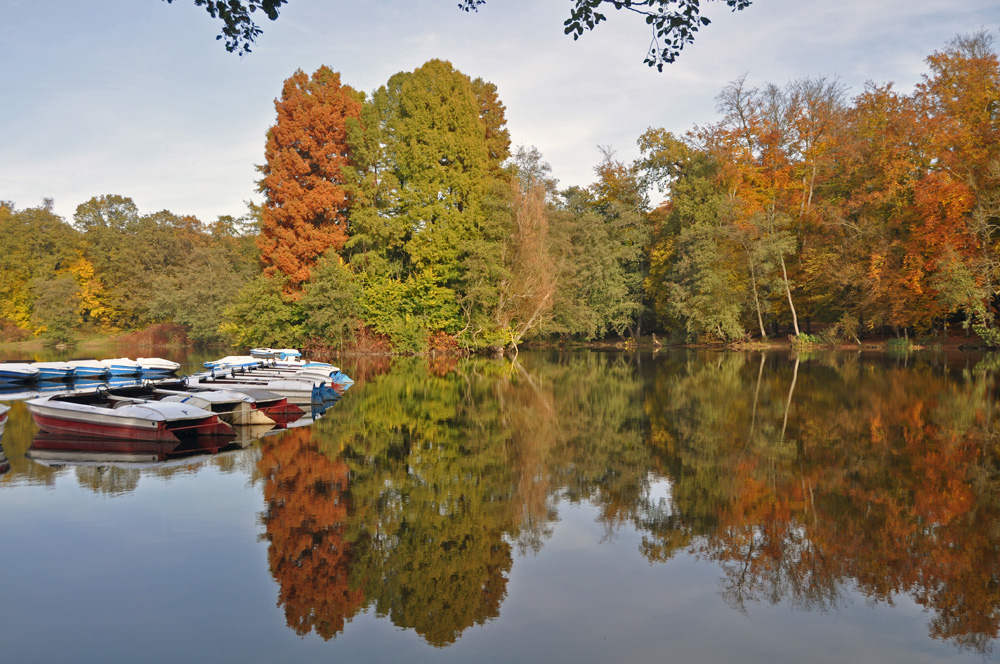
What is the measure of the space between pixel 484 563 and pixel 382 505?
2456 mm

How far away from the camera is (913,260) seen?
39969 mm

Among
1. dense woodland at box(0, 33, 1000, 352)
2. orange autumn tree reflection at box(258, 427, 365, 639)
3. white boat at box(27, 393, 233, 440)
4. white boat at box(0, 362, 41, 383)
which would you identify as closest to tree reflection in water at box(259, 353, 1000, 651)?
orange autumn tree reflection at box(258, 427, 365, 639)

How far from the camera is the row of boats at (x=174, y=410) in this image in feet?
42.7

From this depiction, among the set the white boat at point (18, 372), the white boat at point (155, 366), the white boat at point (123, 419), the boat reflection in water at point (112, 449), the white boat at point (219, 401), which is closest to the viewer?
the boat reflection in water at point (112, 449)

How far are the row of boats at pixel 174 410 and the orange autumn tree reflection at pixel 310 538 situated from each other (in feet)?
8.48

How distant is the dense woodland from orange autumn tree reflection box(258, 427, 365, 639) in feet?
95.7

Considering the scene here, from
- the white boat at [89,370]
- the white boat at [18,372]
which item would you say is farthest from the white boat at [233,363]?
the white boat at [18,372]

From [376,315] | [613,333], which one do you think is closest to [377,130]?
[376,315]

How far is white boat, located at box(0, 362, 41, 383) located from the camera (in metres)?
25.2

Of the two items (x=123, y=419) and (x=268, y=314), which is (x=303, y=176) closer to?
(x=268, y=314)

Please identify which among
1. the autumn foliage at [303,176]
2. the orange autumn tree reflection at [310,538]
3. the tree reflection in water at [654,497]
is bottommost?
the orange autumn tree reflection at [310,538]

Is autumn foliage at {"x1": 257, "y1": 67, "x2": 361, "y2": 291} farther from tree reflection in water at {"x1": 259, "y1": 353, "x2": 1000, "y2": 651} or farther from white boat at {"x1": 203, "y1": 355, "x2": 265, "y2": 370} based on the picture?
tree reflection in water at {"x1": 259, "y1": 353, "x2": 1000, "y2": 651}

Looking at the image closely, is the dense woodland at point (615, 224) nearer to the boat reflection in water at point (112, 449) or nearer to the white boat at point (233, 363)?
the white boat at point (233, 363)

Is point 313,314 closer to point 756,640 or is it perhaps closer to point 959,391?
point 959,391
